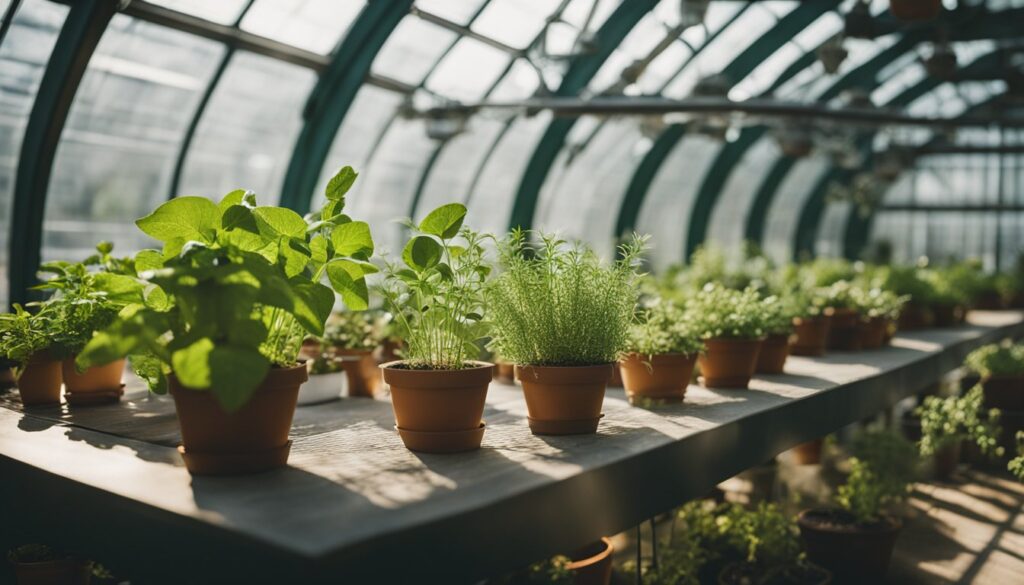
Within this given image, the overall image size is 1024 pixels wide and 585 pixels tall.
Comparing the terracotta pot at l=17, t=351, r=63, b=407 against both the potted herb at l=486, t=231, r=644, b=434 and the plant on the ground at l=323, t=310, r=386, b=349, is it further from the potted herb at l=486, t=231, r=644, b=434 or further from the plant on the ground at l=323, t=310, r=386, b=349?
the potted herb at l=486, t=231, r=644, b=434

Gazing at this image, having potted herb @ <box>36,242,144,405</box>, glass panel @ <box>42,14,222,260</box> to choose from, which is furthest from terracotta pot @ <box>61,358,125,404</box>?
glass panel @ <box>42,14,222,260</box>

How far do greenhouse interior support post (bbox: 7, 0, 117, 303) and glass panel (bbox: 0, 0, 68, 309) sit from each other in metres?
0.05

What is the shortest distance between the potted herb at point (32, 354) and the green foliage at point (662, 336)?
6.77 ft

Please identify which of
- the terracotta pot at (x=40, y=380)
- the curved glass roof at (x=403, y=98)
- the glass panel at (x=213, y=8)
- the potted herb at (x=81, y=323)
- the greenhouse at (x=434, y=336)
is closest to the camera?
the greenhouse at (x=434, y=336)

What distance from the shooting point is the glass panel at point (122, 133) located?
552cm

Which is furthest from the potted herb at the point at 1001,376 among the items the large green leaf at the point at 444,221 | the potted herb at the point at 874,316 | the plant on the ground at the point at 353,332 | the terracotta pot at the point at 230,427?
the terracotta pot at the point at 230,427

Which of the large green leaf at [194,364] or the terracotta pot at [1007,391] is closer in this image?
the large green leaf at [194,364]

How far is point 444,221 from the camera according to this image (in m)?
2.32

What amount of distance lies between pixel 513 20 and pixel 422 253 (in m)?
6.11

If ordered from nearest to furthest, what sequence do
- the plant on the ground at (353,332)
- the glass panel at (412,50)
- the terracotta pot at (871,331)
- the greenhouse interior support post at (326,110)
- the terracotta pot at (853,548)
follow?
the plant on the ground at (353,332) → the terracotta pot at (853,548) → the terracotta pot at (871,331) → the greenhouse interior support post at (326,110) → the glass panel at (412,50)

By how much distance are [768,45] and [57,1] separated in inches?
309

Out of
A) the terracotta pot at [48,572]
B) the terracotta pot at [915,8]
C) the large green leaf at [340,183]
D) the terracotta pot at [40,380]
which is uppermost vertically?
the terracotta pot at [915,8]

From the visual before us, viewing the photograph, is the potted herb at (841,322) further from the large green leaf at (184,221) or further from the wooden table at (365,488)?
the large green leaf at (184,221)

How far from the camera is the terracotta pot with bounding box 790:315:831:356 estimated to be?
4484mm
